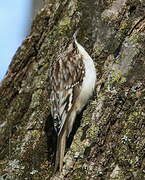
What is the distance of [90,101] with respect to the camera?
3.06m

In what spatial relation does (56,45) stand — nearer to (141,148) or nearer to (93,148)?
(93,148)

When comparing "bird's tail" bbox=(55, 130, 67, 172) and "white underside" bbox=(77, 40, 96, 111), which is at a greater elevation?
"white underside" bbox=(77, 40, 96, 111)

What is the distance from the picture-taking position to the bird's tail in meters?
2.74

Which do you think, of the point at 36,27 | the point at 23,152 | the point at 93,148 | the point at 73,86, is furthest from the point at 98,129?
the point at 36,27

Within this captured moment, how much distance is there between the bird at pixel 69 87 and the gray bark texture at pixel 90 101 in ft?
0.15

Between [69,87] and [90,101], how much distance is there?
363mm

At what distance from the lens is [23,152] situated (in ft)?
9.82

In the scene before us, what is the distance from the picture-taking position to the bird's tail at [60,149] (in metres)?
2.74

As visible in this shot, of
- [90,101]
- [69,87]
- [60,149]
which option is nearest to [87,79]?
[69,87]

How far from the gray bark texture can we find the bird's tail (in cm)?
3

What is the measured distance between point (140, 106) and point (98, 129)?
0.24 m

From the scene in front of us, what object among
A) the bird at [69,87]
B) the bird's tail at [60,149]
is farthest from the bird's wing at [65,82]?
the bird's tail at [60,149]

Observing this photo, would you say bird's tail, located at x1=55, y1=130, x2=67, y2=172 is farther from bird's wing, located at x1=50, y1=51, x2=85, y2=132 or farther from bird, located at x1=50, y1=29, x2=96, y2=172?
bird's wing, located at x1=50, y1=51, x2=85, y2=132

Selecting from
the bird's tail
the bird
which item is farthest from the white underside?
the bird's tail
